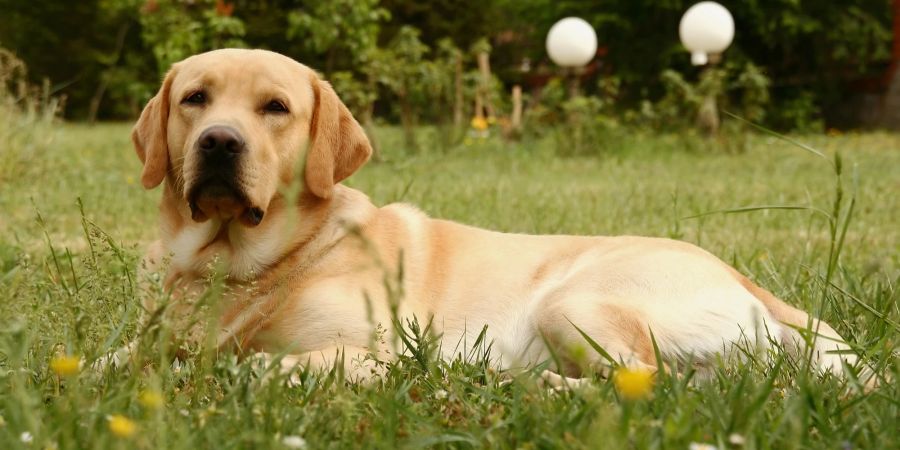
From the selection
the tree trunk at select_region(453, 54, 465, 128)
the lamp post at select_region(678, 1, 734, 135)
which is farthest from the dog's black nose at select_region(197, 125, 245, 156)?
the lamp post at select_region(678, 1, 734, 135)

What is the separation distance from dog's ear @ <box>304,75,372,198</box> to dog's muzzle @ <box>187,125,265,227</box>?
0.84ft

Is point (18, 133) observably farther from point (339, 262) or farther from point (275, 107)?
point (339, 262)

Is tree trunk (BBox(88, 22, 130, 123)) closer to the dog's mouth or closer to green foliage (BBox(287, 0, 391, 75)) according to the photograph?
green foliage (BBox(287, 0, 391, 75))

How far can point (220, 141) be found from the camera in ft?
8.73

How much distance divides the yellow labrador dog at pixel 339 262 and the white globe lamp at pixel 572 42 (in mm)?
8210

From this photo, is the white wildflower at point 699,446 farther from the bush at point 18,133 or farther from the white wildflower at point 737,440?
the bush at point 18,133

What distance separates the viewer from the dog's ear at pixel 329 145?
9.82 ft

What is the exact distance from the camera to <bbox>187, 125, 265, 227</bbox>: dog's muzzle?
8.75 ft

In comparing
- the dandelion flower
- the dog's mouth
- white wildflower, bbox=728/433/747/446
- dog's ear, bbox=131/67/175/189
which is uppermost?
dog's ear, bbox=131/67/175/189

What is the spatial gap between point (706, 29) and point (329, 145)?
9122 mm

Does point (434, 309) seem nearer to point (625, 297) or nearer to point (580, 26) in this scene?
point (625, 297)

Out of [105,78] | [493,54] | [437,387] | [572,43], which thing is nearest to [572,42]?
[572,43]

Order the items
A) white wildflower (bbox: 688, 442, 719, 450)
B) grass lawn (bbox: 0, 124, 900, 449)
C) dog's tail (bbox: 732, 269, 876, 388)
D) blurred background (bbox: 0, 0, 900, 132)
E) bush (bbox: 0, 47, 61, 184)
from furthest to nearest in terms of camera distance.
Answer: blurred background (bbox: 0, 0, 900, 132)
bush (bbox: 0, 47, 61, 184)
dog's tail (bbox: 732, 269, 876, 388)
grass lawn (bbox: 0, 124, 900, 449)
white wildflower (bbox: 688, 442, 719, 450)

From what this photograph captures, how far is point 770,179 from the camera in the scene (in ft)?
26.0
